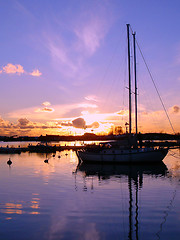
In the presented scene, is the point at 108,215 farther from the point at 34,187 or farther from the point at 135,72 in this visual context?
the point at 135,72

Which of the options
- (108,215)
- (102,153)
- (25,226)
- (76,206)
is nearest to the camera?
(25,226)

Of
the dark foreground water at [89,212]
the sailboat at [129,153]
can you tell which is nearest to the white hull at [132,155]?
the sailboat at [129,153]

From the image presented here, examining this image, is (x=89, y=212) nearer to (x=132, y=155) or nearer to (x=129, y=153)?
(x=132, y=155)

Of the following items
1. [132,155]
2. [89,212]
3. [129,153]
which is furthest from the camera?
[129,153]

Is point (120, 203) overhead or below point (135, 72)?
below

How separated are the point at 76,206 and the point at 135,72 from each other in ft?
134

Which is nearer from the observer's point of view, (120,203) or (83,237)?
(83,237)

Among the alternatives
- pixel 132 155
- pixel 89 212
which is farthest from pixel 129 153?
pixel 89 212

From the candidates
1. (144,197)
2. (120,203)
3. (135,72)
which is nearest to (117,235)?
(120,203)

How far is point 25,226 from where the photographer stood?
15.1m

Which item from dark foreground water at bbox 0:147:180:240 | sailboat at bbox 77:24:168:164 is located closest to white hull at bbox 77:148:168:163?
sailboat at bbox 77:24:168:164

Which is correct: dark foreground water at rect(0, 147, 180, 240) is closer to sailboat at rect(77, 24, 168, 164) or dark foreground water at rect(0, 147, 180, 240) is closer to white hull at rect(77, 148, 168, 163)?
white hull at rect(77, 148, 168, 163)

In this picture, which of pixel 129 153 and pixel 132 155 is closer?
pixel 132 155

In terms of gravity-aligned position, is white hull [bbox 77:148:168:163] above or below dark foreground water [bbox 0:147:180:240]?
above
